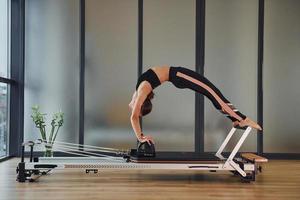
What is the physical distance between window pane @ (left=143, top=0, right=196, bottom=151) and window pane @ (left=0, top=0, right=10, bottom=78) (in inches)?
90.1

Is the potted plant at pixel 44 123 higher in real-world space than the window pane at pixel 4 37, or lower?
lower

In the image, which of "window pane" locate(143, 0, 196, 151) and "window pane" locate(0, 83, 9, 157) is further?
"window pane" locate(143, 0, 196, 151)

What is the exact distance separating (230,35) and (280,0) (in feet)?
3.40

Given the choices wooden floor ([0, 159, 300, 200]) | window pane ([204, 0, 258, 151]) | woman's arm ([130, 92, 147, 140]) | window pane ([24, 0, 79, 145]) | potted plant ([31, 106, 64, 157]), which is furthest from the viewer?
window pane ([204, 0, 258, 151])

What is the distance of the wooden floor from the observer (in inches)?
153

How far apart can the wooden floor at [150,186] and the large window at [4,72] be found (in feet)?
3.40

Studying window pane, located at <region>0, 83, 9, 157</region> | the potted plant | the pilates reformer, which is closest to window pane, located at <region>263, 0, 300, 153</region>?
the pilates reformer

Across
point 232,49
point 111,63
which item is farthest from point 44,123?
point 232,49

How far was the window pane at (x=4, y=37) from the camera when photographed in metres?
6.54

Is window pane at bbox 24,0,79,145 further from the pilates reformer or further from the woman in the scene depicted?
the woman

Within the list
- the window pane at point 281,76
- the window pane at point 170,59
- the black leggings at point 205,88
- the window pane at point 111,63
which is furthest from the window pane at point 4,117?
the window pane at point 281,76

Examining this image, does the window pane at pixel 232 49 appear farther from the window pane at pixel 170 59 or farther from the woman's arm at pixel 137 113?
the woman's arm at pixel 137 113

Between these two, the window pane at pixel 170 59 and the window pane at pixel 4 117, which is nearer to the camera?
the window pane at pixel 4 117

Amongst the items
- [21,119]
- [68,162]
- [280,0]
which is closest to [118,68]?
[21,119]
